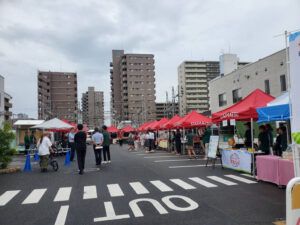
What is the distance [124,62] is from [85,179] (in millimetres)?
92089

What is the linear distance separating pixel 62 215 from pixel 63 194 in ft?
6.10

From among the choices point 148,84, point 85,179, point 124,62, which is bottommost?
point 85,179

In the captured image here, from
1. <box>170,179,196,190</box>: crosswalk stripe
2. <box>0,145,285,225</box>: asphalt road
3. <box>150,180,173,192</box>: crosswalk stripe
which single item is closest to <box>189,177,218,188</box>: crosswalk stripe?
<box>0,145,285,225</box>: asphalt road

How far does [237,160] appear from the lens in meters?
10.1

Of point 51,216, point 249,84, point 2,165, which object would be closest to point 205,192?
point 51,216

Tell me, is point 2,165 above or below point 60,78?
below

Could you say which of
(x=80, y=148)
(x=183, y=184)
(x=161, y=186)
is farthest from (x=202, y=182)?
(x=80, y=148)

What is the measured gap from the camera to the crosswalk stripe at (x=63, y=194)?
247 inches

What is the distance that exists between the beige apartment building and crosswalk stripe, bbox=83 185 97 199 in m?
18.8

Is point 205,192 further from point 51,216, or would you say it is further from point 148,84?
point 148,84

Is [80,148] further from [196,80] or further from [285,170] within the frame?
[196,80]

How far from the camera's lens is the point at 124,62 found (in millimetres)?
98125

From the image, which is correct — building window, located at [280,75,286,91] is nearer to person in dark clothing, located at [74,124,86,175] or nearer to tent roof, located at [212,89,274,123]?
tent roof, located at [212,89,274,123]

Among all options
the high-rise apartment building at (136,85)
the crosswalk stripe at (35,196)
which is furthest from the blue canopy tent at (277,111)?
the high-rise apartment building at (136,85)
